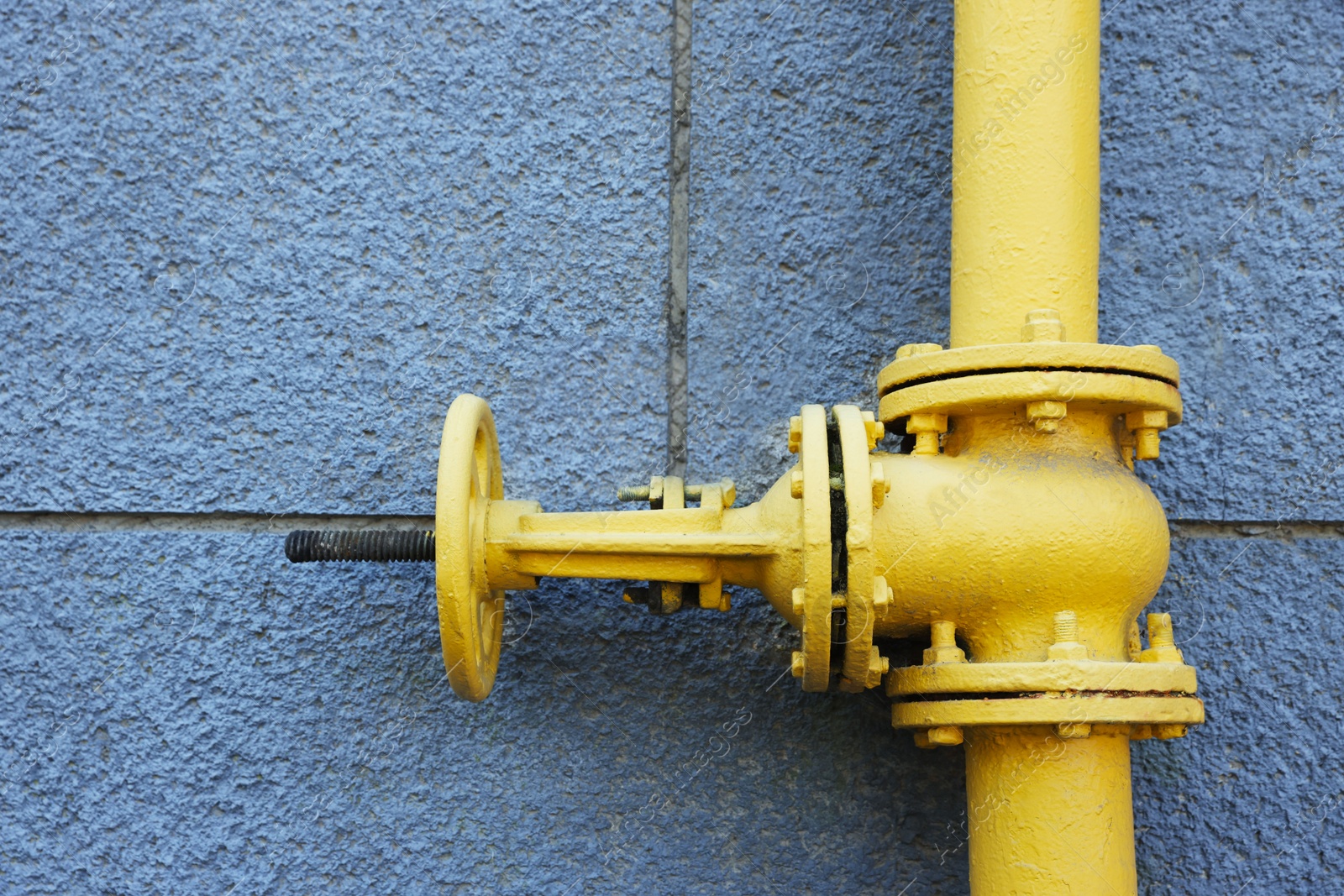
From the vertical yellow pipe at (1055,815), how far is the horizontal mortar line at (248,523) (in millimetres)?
419

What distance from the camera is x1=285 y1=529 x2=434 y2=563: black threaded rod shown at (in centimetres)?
121

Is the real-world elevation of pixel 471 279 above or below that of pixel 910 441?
above

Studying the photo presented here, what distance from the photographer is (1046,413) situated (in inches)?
42.5

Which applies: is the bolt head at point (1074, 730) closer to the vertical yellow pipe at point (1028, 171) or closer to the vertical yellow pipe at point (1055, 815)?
the vertical yellow pipe at point (1055, 815)

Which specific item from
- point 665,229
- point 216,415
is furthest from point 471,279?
point 216,415

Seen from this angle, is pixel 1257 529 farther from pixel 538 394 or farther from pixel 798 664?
pixel 538 394

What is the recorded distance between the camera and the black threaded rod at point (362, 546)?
1.21 metres

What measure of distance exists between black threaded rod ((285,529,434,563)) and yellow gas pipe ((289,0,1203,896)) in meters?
0.10

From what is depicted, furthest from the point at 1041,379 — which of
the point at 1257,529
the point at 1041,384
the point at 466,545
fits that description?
the point at 466,545

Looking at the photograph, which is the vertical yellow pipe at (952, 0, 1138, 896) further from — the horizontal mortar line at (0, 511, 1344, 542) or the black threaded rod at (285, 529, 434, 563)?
the black threaded rod at (285, 529, 434, 563)

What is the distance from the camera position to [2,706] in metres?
1.36

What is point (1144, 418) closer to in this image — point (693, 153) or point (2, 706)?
point (693, 153)

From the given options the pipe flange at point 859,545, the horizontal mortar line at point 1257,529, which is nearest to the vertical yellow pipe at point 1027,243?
the pipe flange at point 859,545

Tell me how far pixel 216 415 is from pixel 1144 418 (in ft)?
4.06
